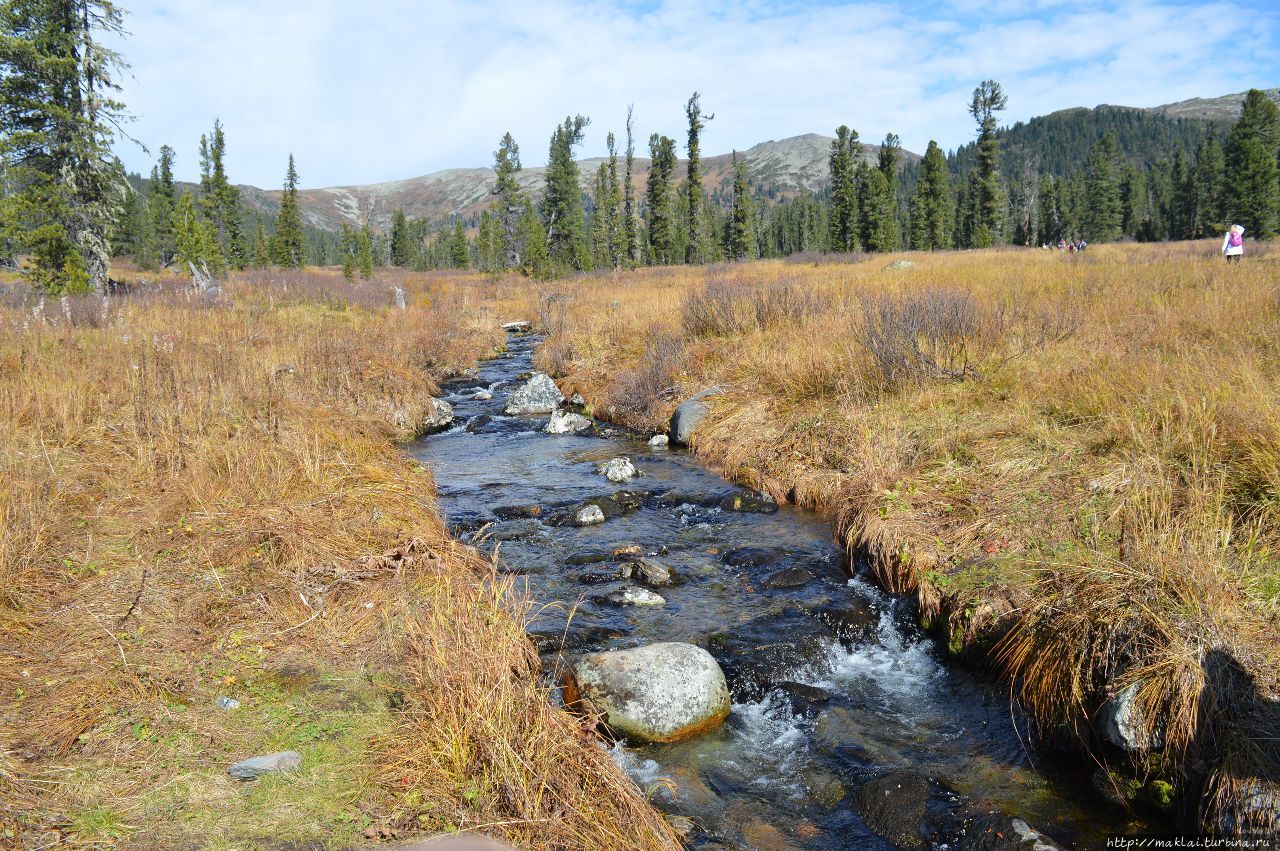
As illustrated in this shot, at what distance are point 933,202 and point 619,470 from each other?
196 feet

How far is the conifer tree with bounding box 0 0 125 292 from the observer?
1817cm

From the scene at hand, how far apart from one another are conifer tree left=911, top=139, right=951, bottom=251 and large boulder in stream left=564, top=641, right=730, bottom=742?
198 feet

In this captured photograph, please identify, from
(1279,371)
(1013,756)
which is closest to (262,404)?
(1013,756)

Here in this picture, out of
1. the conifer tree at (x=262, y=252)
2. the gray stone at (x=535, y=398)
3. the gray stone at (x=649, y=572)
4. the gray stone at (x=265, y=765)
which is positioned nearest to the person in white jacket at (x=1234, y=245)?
the gray stone at (x=535, y=398)

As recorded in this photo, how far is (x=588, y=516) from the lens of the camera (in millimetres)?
7336

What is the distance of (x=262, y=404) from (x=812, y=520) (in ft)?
20.5

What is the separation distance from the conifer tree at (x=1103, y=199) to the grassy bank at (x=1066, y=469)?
6548 cm

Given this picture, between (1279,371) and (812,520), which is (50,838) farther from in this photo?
(1279,371)

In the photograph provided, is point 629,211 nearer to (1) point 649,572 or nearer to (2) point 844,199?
(2) point 844,199

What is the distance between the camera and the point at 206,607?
4023 millimetres

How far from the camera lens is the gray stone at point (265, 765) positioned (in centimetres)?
281

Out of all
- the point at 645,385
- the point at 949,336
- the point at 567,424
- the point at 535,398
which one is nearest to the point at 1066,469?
the point at 949,336

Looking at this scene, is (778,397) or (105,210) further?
(105,210)

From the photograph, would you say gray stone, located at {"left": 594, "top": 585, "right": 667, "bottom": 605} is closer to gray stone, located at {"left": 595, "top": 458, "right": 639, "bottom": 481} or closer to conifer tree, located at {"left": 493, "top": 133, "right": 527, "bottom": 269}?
gray stone, located at {"left": 595, "top": 458, "right": 639, "bottom": 481}
